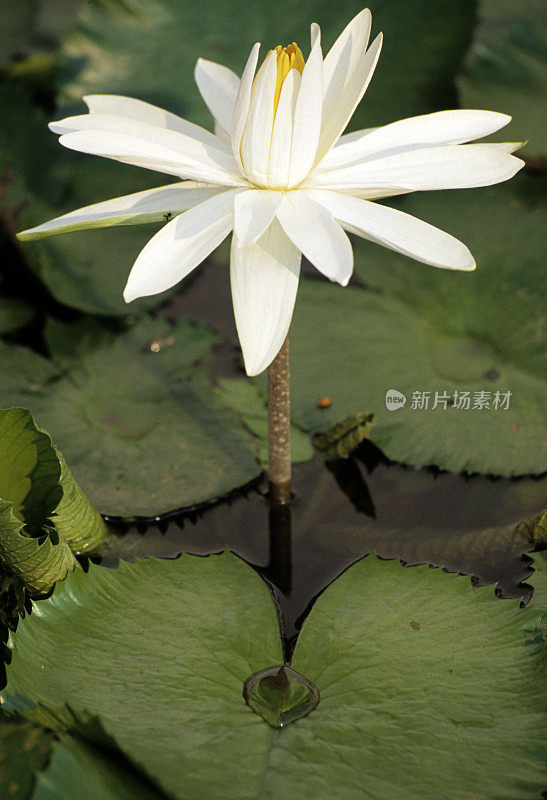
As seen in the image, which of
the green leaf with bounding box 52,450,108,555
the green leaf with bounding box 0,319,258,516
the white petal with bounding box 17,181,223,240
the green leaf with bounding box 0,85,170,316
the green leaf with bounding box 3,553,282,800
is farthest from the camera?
the green leaf with bounding box 0,85,170,316

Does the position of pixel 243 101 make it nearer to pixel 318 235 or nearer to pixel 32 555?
pixel 318 235

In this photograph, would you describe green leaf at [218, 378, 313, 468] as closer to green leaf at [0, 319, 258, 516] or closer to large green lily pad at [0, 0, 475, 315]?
green leaf at [0, 319, 258, 516]

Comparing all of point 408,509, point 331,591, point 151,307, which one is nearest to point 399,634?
point 331,591

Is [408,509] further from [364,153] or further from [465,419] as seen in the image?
[364,153]

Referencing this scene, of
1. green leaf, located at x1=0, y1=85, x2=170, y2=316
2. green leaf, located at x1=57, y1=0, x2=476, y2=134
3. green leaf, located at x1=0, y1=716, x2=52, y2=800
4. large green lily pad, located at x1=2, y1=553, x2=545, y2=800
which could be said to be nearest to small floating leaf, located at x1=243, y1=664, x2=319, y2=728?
large green lily pad, located at x1=2, y1=553, x2=545, y2=800

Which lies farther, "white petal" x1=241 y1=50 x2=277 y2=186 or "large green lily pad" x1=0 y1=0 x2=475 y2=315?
"large green lily pad" x1=0 y1=0 x2=475 y2=315

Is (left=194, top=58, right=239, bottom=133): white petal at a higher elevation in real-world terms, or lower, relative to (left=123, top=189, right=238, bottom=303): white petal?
higher
